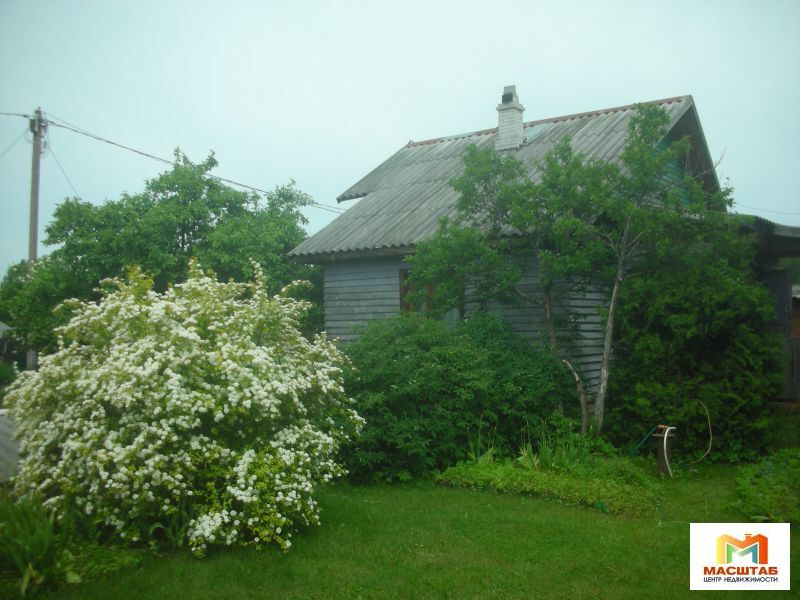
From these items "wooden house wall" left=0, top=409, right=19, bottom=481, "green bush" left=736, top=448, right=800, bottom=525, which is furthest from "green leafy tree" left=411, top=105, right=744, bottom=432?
"wooden house wall" left=0, top=409, right=19, bottom=481

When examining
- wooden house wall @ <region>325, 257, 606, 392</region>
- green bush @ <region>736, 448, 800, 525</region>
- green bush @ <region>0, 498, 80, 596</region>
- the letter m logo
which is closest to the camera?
green bush @ <region>0, 498, 80, 596</region>

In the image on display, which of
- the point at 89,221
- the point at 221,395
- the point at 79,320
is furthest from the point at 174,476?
the point at 89,221

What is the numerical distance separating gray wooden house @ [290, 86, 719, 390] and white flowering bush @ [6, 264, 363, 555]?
22.1 ft

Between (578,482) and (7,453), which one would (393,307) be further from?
(7,453)

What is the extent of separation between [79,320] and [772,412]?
907cm

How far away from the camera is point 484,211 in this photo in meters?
11.8

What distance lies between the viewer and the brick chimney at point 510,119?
55.2ft

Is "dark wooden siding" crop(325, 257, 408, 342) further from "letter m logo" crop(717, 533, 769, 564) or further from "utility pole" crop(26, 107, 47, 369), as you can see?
"utility pole" crop(26, 107, 47, 369)

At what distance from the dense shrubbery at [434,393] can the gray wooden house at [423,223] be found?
83.7 inches

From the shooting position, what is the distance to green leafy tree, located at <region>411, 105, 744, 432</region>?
1024 cm

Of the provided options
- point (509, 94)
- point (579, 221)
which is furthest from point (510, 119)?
point (579, 221)

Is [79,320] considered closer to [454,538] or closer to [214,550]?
[214,550]

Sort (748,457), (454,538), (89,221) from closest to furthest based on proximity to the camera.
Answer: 1. (454,538)
2. (748,457)
3. (89,221)

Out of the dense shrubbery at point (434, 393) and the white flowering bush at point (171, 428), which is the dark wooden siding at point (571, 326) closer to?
the dense shrubbery at point (434, 393)
